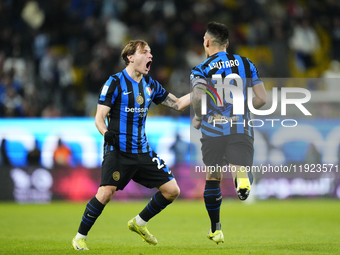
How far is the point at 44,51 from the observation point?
51.8 ft

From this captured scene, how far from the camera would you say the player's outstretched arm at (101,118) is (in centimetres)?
567

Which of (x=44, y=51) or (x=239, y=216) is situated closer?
(x=239, y=216)

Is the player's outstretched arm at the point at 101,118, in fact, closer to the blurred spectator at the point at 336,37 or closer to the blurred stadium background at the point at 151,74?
the blurred stadium background at the point at 151,74

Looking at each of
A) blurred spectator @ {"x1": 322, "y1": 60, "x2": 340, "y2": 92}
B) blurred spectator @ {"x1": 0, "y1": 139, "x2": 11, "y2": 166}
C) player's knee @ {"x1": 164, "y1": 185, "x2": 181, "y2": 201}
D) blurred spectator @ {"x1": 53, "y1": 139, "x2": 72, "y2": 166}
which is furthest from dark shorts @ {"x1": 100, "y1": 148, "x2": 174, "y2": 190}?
blurred spectator @ {"x1": 322, "y1": 60, "x2": 340, "y2": 92}

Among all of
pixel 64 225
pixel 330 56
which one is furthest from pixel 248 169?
pixel 330 56

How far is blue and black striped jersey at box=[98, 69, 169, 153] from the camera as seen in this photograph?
233 inches

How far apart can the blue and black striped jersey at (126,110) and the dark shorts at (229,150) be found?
2.32ft

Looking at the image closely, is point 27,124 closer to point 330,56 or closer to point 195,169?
point 195,169

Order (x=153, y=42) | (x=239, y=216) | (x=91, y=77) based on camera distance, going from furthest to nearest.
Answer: (x=153, y=42) → (x=91, y=77) → (x=239, y=216)

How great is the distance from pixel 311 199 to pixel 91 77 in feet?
22.0

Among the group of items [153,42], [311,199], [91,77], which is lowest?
→ [311,199]

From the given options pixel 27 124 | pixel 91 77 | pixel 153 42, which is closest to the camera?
pixel 27 124

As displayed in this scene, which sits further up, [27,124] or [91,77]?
[91,77]

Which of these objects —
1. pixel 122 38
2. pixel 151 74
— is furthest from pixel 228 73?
pixel 122 38
